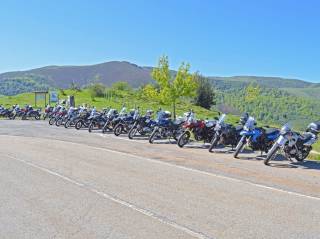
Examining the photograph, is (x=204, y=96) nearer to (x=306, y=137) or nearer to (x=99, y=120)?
(x=99, y=120)

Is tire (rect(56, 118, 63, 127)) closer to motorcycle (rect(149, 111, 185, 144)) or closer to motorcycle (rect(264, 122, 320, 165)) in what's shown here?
motorcycle (rect(149, 111, 185, 144))

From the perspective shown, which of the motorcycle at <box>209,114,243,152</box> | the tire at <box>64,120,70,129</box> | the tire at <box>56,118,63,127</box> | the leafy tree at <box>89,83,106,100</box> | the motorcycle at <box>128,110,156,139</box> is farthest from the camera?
the leafy tree at <box>89,83,106,100</box>

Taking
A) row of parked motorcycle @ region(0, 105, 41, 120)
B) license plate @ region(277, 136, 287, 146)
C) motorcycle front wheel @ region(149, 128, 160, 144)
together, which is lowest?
row of parked motorcycle @ region(0, 105, 41, 120)

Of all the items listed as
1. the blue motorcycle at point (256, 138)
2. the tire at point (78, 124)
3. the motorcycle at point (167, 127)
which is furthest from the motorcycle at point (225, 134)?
the tire at point (78, 124)

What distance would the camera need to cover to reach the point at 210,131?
17.3 meters

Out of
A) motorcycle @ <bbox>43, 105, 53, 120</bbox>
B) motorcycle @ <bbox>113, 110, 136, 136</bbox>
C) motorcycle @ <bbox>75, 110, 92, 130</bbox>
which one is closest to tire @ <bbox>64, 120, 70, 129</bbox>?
motorcycle @ <bbox>75, 110, 92, 130</bbox>

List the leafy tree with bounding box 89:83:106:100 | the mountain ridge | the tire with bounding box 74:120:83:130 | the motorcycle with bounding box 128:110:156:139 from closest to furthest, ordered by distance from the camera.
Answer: the motorcycle with bounding box 128:110:156:139, the tire with bounding box 74:120:83:130, the leafy tree with bounding box 89:83:106:100, the mountain ridge

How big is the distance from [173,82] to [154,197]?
2743cm

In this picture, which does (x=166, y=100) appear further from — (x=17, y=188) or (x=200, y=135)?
(x=17, y=188)

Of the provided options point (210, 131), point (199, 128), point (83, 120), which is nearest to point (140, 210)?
point (199, 128)

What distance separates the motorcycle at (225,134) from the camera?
15.5m

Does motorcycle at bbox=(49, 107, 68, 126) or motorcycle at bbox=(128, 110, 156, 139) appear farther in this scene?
motorcycle at bbox=(49, 107, 68, 126)

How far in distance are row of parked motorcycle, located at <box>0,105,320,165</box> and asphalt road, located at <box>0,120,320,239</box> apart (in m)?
0.56

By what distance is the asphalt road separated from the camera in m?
5.93
